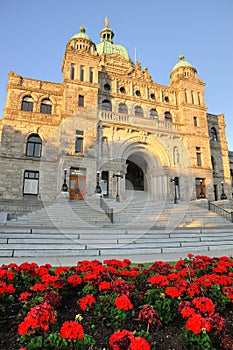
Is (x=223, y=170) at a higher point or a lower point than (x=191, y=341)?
higher

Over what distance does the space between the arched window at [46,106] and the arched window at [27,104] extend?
1.09 metres

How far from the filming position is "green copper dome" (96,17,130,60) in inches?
1356

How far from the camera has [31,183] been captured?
2070cm

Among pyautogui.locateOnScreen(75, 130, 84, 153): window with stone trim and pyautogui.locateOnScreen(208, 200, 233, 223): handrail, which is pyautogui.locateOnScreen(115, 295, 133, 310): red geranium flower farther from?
pyautogui.locateOnScreen(75, 130, 84, 153): window with stone trim

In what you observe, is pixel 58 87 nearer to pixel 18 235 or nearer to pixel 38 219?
pixel 38 219

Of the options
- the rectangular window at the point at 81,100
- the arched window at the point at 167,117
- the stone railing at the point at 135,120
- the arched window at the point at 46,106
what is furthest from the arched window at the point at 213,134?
the arched window at the point at 46,106

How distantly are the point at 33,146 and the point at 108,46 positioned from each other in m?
23.9

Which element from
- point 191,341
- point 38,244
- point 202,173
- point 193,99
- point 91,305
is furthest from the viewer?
point 193,99

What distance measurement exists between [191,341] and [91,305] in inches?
50.9

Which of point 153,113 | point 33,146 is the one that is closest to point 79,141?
point 33,146

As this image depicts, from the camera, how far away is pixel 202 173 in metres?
24.1

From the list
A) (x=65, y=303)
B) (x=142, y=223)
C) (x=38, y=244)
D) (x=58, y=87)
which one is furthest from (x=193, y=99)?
(x=65, y=303)

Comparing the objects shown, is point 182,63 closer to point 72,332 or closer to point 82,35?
point 82,35

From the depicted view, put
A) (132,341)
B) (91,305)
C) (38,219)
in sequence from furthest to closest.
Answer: (38,219) < (91,305) < (132,341)
